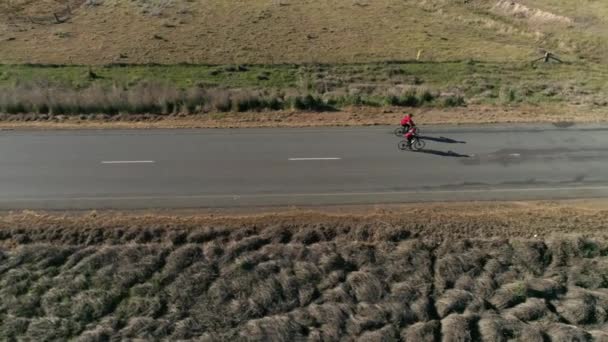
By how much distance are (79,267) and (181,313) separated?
3.49 metres

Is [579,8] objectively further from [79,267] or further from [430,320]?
[79,267]

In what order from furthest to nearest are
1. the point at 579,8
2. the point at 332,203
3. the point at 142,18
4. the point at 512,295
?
the point at 579,8
the point at 142,18
the point at 332,203
the point at 512,295

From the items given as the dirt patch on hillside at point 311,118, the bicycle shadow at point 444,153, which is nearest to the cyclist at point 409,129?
the bicycle shadow at point 444,153

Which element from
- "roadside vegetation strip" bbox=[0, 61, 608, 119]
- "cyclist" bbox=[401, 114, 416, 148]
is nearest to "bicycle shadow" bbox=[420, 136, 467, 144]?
"cyclist" bbox=[401, 114, 416, 148]

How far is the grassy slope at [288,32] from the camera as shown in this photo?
31.9 metres

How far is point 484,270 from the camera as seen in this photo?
13250 millimetres

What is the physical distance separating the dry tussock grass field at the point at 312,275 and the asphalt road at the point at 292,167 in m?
1.14

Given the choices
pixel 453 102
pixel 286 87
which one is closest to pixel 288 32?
pixel 286 87

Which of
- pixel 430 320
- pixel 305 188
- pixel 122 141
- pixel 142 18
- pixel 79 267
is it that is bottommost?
pixel 430 320

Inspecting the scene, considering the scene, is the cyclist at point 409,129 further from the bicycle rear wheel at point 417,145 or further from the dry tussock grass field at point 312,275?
the dry tussock grass field at point 312,275

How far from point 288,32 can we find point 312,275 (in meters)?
26.3

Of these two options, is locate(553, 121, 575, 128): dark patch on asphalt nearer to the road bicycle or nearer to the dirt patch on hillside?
the dirt patch on hillside

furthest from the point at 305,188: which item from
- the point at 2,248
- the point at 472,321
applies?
the point at 2,248

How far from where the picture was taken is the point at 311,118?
22.4m
